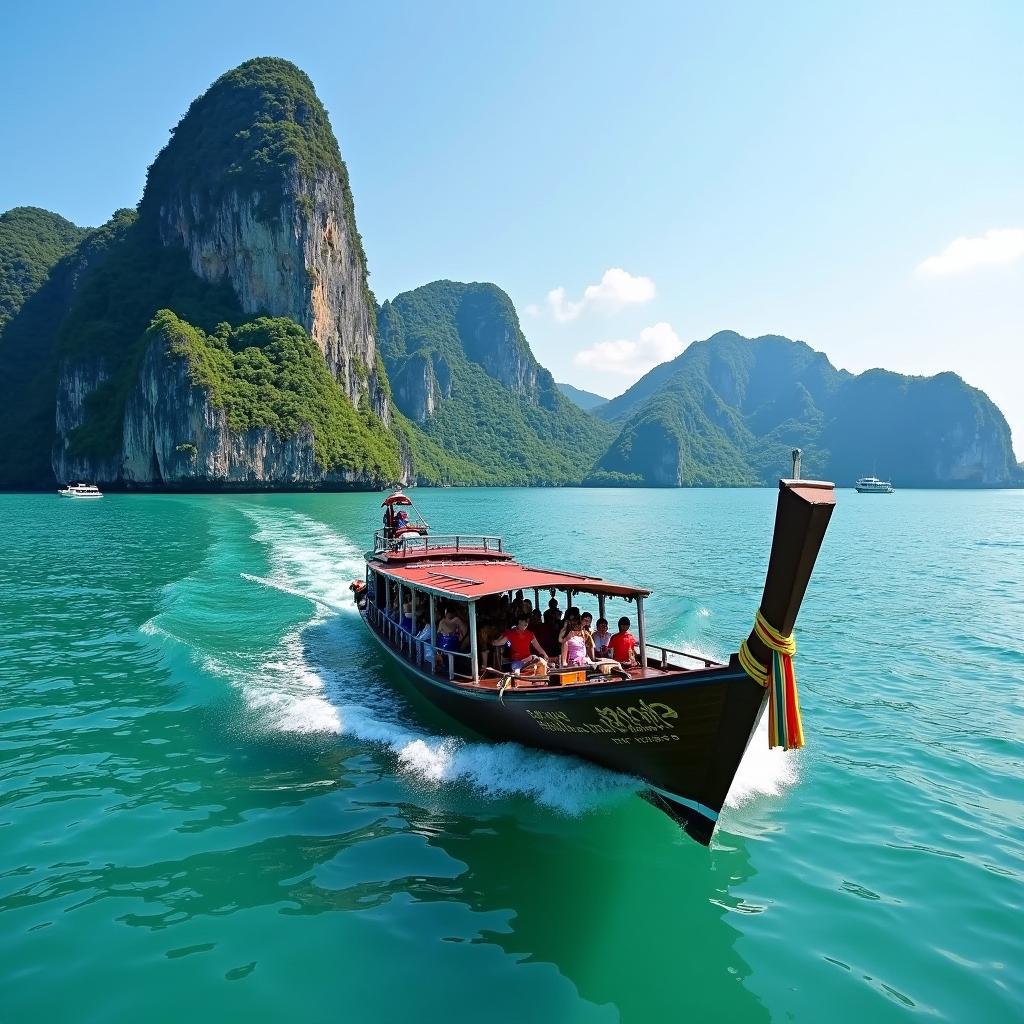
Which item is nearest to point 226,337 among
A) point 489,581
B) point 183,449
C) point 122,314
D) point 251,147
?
point 122,314

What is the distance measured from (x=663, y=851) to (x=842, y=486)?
198374 mm

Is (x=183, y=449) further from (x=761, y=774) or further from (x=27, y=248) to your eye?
(x=27, y=248)

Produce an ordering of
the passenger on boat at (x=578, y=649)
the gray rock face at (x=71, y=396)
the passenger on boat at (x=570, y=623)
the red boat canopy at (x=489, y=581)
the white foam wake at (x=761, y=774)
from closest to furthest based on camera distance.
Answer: the white foam wake at (x=761, y=774)
the passenger on boat at (x=578, y=649)
the red boat canopy at (x=489, y=581)
the passenger on boat at (x=570, y=623)
the gray rock face at (x=71, y=396)

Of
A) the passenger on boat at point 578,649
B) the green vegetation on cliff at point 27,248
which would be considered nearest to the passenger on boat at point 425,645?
the passenger on boat at point 578,649

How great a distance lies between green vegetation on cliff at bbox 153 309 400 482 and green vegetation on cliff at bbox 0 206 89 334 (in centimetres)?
6734

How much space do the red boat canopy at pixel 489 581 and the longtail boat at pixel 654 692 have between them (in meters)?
0.03

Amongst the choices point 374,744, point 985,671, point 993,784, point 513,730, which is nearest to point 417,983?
point 513,730

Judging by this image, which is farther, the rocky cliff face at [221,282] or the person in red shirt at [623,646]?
the rocky cliff face at [221,282]

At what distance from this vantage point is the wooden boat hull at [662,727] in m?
6.91

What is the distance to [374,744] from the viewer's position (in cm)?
1063

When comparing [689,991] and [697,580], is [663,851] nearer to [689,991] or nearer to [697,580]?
[689,991]

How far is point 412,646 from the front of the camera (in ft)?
42.8

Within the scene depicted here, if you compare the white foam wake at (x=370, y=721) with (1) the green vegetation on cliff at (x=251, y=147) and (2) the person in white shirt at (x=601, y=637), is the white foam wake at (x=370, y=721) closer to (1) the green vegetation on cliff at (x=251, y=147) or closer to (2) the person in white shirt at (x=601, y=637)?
(2) the person in white shirt at (x=601, y=637)

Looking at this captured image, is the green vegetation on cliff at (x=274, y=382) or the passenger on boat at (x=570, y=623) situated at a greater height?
the green vegetation on cliff at (x=274, y=382)
